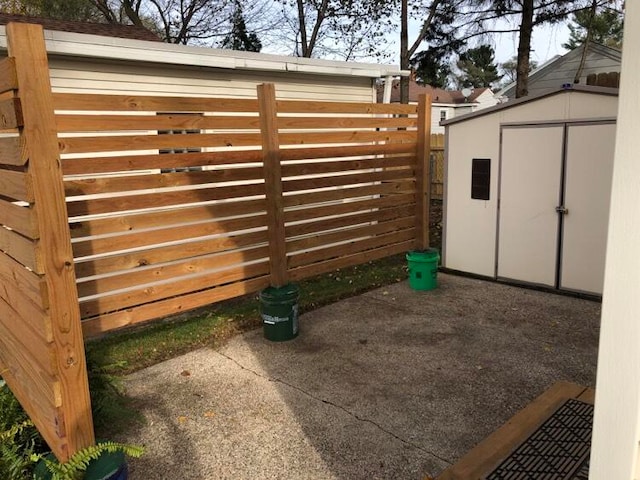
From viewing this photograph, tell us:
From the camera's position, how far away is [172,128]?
4.67 meters

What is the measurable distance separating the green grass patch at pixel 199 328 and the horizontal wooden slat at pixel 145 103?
1.99 m

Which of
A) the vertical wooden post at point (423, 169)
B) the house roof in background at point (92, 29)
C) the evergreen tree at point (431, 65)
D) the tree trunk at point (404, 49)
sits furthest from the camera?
the tree trunk at point (404, 49)

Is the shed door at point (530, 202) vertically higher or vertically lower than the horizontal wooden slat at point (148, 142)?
lower

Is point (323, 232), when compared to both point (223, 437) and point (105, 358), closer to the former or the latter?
point (105, 358)

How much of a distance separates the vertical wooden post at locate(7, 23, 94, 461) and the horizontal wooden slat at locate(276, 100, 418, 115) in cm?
306

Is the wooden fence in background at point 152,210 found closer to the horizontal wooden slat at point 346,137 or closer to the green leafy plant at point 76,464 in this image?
the horizontal wooden slat at point 346,137

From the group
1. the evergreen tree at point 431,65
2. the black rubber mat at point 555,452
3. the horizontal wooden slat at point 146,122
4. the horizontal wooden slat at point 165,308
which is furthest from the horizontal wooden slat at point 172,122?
the evergreen tree at point 431,65

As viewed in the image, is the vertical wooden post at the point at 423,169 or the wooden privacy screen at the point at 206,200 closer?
the wooden privacy screen at the point at 206,200

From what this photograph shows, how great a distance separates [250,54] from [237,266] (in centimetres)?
377

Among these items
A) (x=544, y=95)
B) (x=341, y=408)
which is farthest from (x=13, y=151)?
(x=544, y=95)

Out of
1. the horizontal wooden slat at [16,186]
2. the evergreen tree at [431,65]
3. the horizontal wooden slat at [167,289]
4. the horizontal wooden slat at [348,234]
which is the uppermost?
the evergreen tree at [431,65]

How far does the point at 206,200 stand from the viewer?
5109 mm

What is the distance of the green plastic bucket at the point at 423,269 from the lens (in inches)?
263

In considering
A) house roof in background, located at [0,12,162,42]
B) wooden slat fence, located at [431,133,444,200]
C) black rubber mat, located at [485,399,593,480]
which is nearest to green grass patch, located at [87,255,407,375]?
black rubber mat, located at [485,399,593,480]
